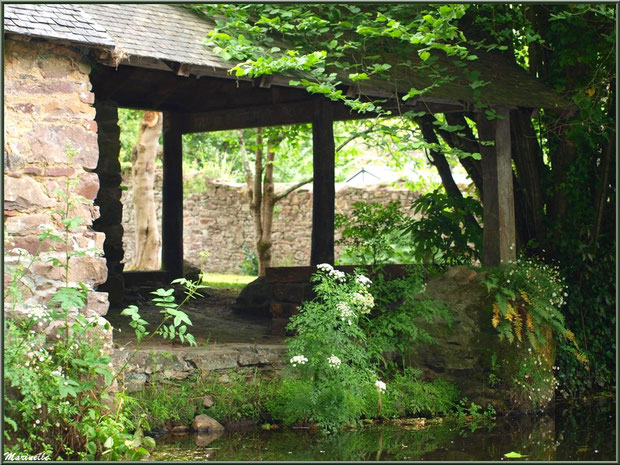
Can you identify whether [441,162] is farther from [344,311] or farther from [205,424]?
[205,424]

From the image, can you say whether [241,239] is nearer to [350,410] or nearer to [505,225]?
[505,225]

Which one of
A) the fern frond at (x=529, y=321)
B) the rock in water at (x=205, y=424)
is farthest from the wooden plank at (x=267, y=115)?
the rock in water at (x=205, y=424)

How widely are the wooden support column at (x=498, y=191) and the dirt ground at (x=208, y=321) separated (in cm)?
273

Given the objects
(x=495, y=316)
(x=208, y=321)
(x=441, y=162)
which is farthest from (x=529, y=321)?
(x=208, y=321)

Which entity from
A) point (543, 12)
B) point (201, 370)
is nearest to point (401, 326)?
point (201, 370)

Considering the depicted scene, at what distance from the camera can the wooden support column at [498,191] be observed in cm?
998

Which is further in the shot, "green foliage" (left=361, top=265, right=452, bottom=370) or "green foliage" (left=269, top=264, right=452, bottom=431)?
"green foliage" (left=361, top=265, right=452, bottom=370)

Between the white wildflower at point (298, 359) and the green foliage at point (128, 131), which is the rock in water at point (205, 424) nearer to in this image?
the white wildflower at point (298, 359)

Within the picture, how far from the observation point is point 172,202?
44.3 feet

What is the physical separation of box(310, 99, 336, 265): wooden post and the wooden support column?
182 centimetres

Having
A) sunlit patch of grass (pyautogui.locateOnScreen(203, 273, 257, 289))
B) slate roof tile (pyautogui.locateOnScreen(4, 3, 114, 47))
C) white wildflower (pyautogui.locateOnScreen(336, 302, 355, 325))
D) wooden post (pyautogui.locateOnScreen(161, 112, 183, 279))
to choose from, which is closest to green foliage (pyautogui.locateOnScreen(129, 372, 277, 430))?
white wildflower (pyautogui.locateOnScreen(336, 302, 355, 325))

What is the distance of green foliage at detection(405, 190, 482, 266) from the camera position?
35.5 feet

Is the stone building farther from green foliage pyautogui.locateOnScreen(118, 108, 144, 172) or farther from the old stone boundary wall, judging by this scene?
green foliage pyautogui.locateOnScreen(118, 108, 144, 172)

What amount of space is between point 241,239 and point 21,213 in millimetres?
13905
